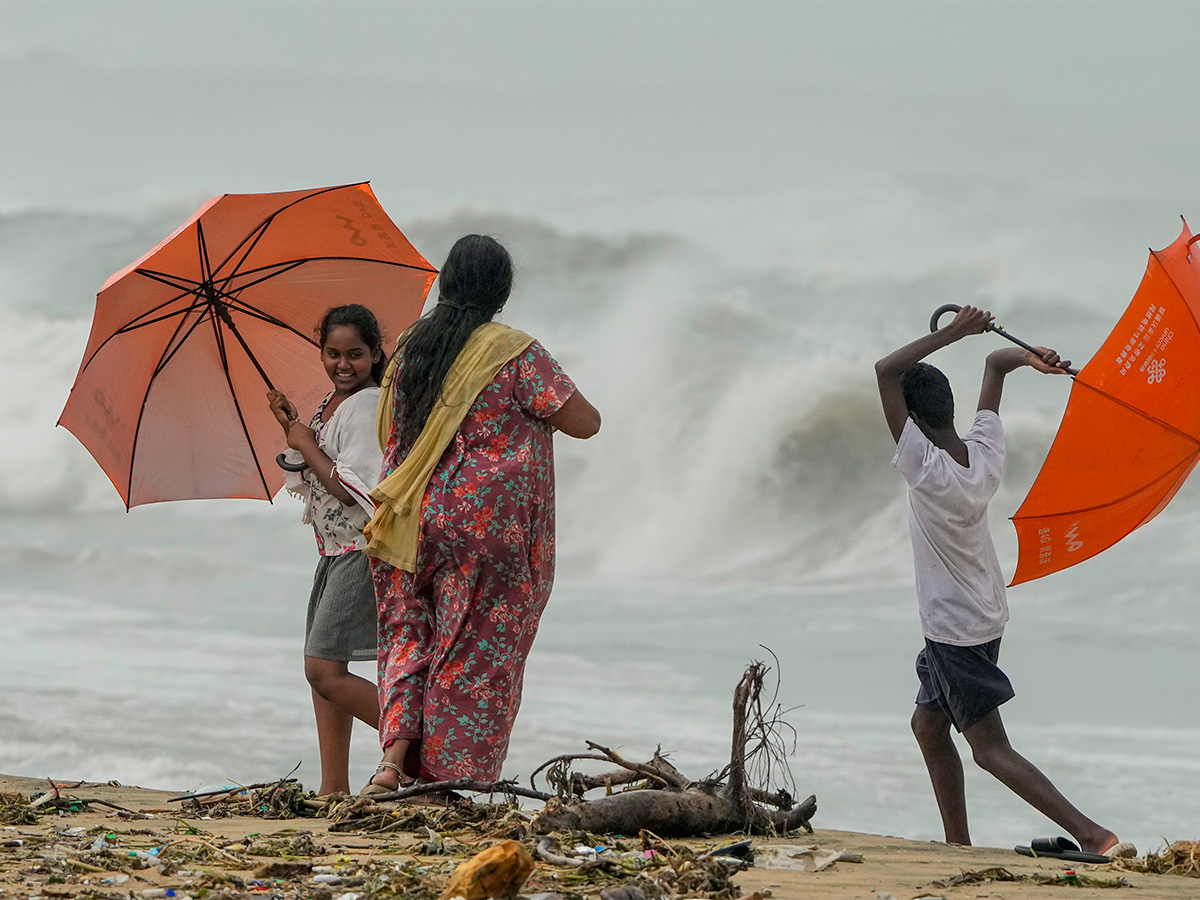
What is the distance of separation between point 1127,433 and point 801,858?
201cm

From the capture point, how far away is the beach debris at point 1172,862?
3572mm

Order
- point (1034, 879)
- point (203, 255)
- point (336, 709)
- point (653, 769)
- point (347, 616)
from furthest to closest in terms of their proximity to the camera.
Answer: point (203, 255) < point (336, 709) < point (347, 616) < point (653, 769) < point (1034, 879)

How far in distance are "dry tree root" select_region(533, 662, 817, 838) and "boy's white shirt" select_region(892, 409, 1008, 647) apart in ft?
2.71

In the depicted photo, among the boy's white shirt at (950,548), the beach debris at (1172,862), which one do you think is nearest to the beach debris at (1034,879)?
the beach debris at (1172,862)

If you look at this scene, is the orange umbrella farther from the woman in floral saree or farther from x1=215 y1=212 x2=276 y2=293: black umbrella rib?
the woman in floral saree

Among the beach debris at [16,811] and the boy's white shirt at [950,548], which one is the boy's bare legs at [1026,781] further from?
the beach debris at [16,811]

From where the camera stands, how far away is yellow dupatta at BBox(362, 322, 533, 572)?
432 centimetres

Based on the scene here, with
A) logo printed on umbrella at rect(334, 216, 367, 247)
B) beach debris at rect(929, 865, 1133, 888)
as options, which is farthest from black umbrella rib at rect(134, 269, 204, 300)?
beach debris at rect(929, 865, 1133, 888)

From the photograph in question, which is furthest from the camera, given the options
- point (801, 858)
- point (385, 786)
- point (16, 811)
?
point (385, 786)

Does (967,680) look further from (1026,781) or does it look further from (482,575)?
(482,575)

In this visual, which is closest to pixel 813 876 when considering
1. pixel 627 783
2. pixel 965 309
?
pixel 627 783

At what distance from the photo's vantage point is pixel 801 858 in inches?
136

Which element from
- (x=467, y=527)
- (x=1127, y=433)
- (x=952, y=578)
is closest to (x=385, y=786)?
(x=467, y=527)

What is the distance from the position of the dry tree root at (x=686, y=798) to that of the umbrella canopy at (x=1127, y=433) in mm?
1299
